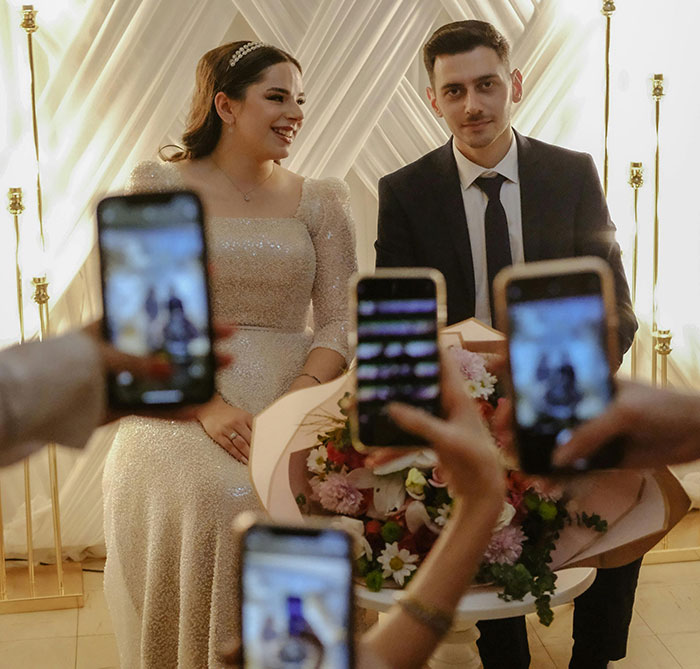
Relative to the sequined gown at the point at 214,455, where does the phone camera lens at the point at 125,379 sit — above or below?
above

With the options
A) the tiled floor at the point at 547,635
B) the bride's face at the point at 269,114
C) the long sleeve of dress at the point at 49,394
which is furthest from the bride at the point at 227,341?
the long sleeve of dress at the point at 49,394

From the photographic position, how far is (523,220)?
8.18 ft

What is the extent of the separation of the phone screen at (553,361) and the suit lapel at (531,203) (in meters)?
1.64

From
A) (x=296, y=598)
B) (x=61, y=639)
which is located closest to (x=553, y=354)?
(x=296, y=598)

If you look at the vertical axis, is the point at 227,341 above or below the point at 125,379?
below

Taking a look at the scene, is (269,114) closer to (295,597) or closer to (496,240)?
(496,240)

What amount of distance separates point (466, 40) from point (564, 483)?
1.25 meters

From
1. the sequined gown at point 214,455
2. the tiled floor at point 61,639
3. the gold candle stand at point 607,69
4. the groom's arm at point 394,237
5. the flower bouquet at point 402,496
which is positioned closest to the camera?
the flower bouquet at point 402,496

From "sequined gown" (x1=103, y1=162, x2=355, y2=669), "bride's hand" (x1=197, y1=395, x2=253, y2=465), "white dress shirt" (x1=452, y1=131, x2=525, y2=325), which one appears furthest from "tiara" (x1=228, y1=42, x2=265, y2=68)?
"bride's hand" (x1=197, y1=395, x2=253, y2=465)

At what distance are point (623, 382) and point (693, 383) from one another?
2.70m

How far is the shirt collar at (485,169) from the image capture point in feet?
8.29

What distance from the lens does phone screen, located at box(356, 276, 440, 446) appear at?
86cm

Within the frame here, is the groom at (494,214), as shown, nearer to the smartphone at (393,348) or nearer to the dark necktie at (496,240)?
the dark necktie at (496,240)

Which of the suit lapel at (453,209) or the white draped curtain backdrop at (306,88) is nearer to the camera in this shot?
the suit lapel at (453,209)
